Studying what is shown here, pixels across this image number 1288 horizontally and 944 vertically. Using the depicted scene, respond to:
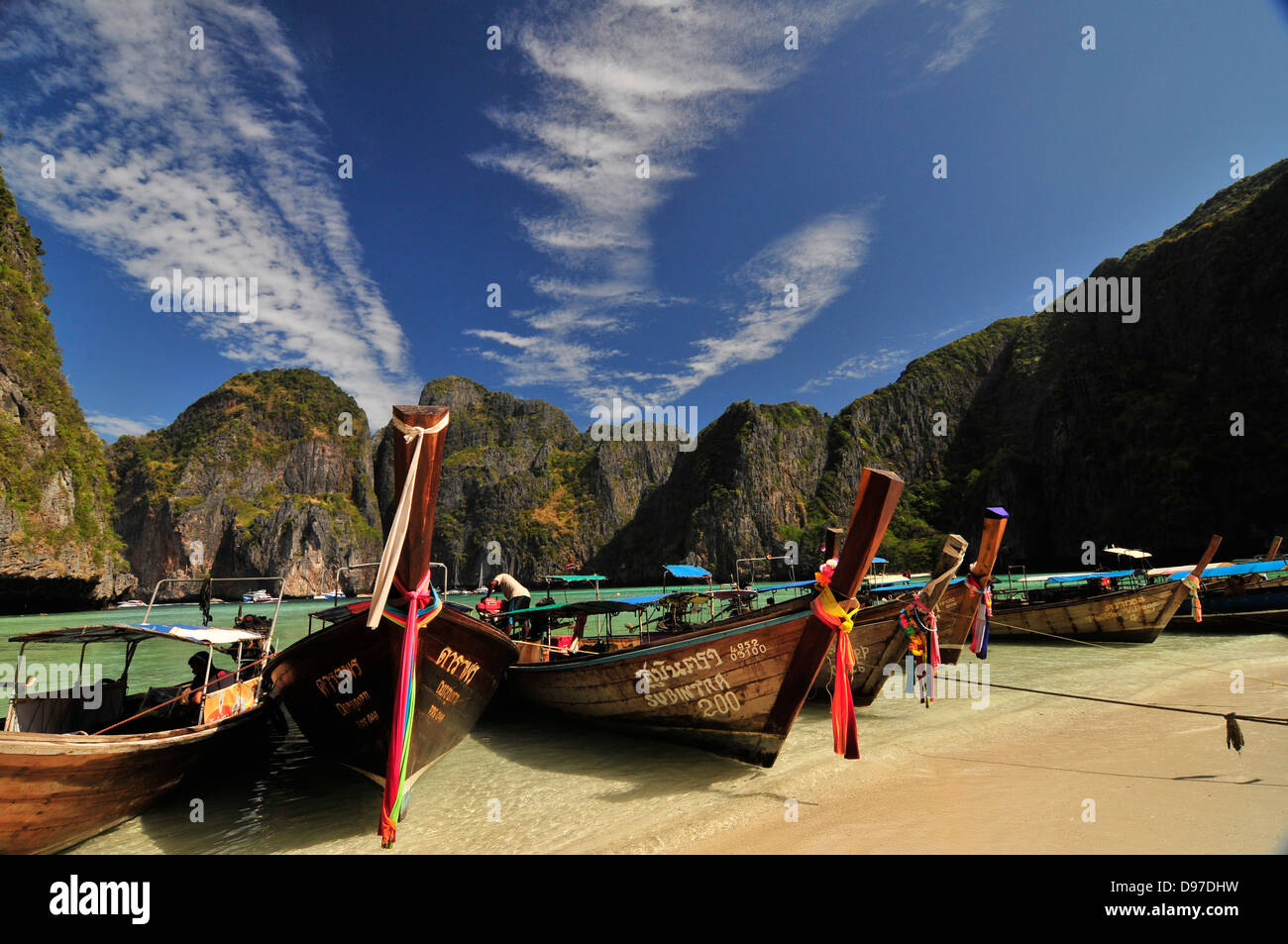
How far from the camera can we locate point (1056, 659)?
1584 centimetres

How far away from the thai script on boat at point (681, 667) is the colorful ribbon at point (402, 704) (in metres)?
3.26

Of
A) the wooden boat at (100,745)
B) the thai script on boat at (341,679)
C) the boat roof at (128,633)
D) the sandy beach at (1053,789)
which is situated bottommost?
the sandy beach at (1053,789)

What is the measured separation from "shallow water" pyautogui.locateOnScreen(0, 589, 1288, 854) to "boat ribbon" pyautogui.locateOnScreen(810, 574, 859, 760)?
1.30m

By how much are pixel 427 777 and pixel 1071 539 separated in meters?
73.9

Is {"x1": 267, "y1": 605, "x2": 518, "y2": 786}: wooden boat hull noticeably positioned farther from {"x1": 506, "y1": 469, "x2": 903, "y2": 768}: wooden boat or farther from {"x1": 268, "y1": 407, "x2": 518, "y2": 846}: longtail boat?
{"x1": 506, "y1": 469, "x2": 903, "y2": 768}: wooden boat

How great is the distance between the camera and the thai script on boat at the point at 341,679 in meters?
6.07

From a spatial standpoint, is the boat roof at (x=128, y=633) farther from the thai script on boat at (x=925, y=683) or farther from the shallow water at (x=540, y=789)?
the thai script on boat at (x=925, y=683)

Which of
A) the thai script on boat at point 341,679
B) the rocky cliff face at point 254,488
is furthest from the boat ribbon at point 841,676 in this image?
the rocky cliff face at point 254,488

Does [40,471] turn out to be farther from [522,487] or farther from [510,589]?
[522,487]

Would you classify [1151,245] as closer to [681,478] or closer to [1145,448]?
[1145,448]

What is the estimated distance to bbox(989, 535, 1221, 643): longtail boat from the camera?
16.3 meters

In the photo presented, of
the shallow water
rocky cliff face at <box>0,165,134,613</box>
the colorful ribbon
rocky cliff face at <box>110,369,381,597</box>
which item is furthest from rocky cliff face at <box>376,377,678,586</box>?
the colorful ribbon
